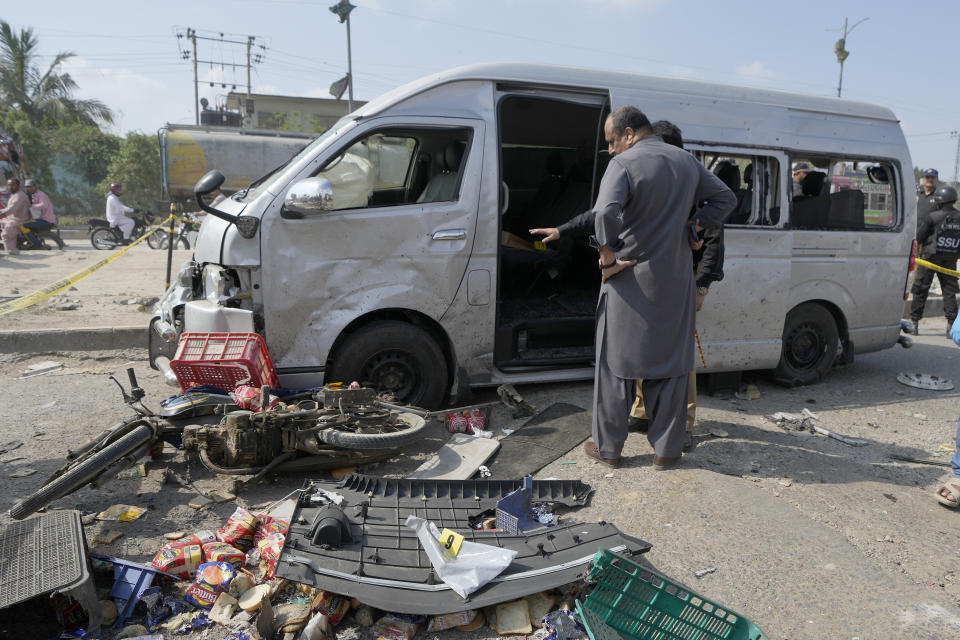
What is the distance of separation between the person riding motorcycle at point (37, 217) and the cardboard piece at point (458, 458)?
13274 millimetres

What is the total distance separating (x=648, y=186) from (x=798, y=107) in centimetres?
278

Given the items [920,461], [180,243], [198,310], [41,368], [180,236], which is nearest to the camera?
[198,310]

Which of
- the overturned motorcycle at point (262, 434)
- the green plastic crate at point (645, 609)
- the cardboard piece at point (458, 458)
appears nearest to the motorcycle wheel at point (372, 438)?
the overturned motorcycle at point (262, 434)

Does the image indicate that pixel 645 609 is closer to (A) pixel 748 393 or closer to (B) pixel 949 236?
(A) pixel 748 393

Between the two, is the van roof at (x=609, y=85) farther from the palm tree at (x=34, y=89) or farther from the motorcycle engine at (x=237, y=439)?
the palm tree at (x=34, y=89)

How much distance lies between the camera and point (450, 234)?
4402 millimetres

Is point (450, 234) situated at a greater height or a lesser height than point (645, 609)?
greater

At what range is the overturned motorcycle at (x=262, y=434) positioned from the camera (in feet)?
11.0

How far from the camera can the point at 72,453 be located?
333 centimetres

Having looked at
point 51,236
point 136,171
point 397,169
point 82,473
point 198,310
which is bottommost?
Result: point 82,473

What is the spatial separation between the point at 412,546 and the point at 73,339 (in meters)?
5.33

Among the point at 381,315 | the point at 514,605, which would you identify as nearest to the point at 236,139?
the point at 381,315

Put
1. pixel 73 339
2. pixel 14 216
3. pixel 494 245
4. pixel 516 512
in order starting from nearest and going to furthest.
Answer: pixel 516 512
pixel 494 245
pixel 73 339
pixel 14 216

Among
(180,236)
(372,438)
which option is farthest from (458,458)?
(180,236)
